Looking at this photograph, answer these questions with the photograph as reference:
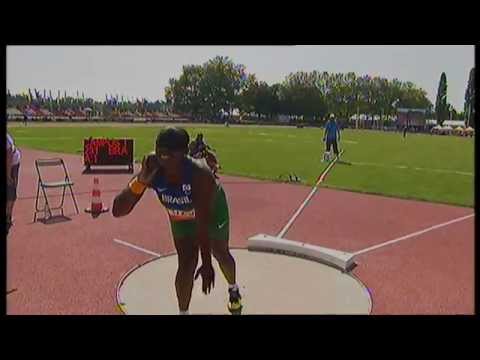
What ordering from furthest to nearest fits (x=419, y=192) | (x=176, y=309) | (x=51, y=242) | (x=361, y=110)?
1. (x=361, y=110)
2. (x=419, y=192)
3. (x=51, y=242)
4. (x=176, y=309)

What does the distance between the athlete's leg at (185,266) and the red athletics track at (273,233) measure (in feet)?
3.07

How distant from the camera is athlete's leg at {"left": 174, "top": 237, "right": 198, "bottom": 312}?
151 inches

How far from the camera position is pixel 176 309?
14.4ft

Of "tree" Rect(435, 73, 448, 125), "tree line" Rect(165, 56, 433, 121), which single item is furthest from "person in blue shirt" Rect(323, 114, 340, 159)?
"tree" Rect(435, 73, 448, 125)

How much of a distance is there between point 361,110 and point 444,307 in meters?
61.5

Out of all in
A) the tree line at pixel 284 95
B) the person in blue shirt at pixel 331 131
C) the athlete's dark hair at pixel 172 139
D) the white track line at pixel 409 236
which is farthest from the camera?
the tree line at pixel 284 95

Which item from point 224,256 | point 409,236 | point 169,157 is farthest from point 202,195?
point 409,236

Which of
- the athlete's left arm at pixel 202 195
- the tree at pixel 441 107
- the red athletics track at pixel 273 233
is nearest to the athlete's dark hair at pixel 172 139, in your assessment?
the athlete's left arm at pixel 202 195

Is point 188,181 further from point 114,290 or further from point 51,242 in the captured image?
point 51,242

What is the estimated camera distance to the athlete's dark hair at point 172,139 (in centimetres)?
346

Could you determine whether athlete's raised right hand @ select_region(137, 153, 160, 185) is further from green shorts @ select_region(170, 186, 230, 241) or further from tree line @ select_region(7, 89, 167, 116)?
tree line @ select_region(7, 89, 167, 116)

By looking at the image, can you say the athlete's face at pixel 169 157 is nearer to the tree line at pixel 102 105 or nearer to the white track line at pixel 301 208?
the white track line at pixel 301 208
